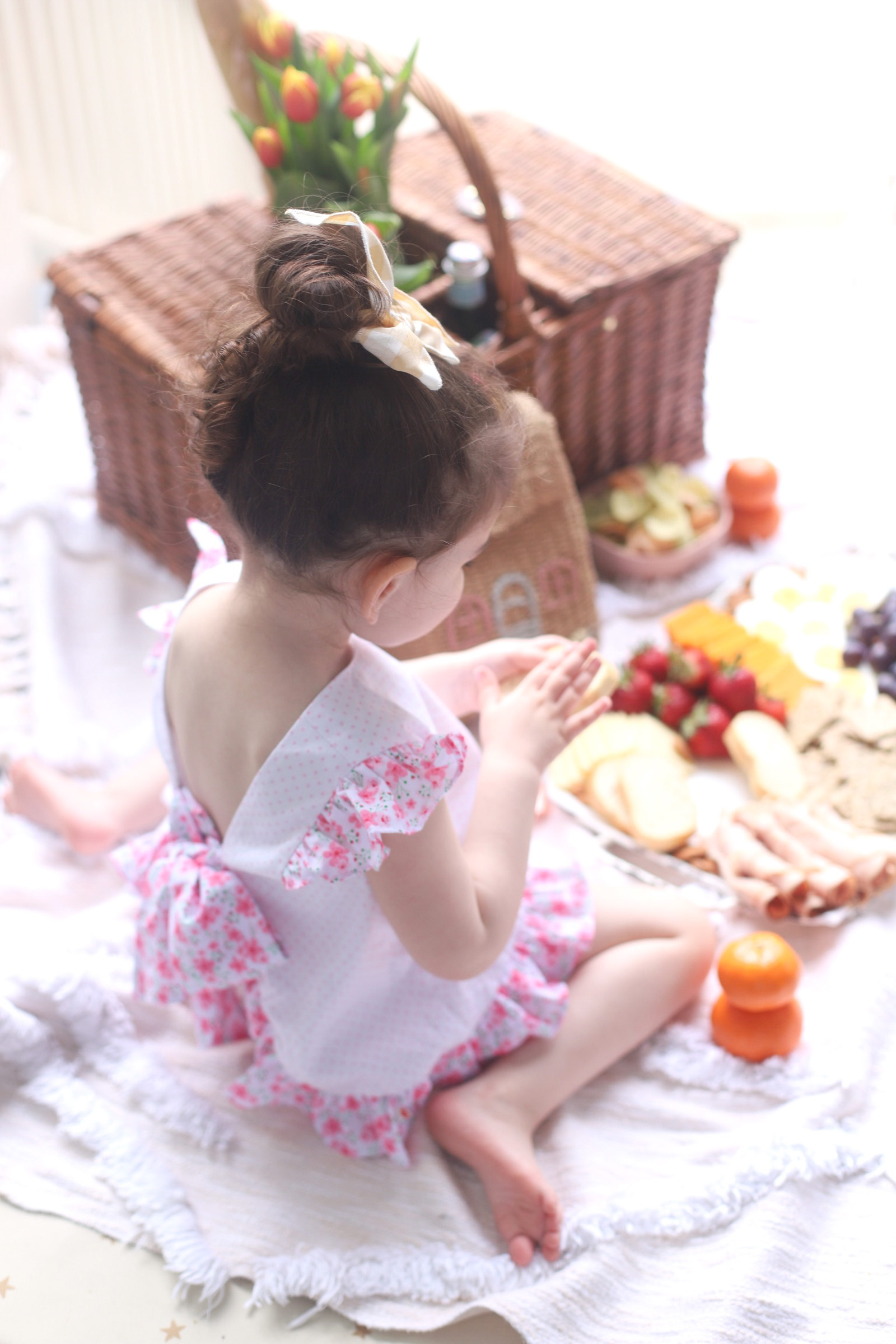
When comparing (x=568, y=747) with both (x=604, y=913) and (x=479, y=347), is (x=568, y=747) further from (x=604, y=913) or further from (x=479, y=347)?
(x=479, y=347)

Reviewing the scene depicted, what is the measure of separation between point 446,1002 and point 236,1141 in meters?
0.23

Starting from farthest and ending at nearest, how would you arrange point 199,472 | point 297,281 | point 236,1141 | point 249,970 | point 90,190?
point 90,190 < point 236,1141 < point 249,970 < point 199,472 < point 297,281

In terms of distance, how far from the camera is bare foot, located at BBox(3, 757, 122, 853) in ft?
4.06

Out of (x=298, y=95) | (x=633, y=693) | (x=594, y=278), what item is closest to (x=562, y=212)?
(x=594, y=278)

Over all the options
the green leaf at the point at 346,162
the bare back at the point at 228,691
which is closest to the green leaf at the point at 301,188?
the green leaf at the point at 346,162

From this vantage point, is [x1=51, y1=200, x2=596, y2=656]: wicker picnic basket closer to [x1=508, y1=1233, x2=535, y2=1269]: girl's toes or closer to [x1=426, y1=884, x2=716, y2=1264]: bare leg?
[x1=426, y1=884, x2=716, y2=1264]: bare leg

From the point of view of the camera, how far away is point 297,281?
2.26 feet

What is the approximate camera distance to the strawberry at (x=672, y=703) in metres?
1.41

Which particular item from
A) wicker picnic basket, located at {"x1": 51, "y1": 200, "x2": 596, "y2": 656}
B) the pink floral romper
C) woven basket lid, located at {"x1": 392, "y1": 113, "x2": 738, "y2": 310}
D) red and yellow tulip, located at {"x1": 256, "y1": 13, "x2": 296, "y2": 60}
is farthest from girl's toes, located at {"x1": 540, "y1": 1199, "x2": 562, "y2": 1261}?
red and yellow tulip, located at {"x1": 256, "y1": 13, "x2": 296, "y2": 60}

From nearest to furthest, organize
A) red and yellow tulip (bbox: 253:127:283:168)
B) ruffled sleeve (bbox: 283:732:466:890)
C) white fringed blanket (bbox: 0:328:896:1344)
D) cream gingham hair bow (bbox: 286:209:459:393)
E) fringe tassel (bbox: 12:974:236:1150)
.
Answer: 1. cream gingham hair bow (bbox: 286:209:459:393)
2. ruffled sleeve (bbox: 283:732:466:890)
3. white fringed blanket (bbox: 0:328:896:1344)
4. fringe tassel (bbox: 12:974:236:1150)
5. red and yellow tulip (bbox: 253:127:283:168)

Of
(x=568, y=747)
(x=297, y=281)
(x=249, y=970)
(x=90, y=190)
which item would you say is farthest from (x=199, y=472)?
(x=90, y=190)

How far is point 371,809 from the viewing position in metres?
0.81

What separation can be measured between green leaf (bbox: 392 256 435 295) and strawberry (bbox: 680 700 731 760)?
0.55 meters

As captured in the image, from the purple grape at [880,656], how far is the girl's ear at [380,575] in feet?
2.82
